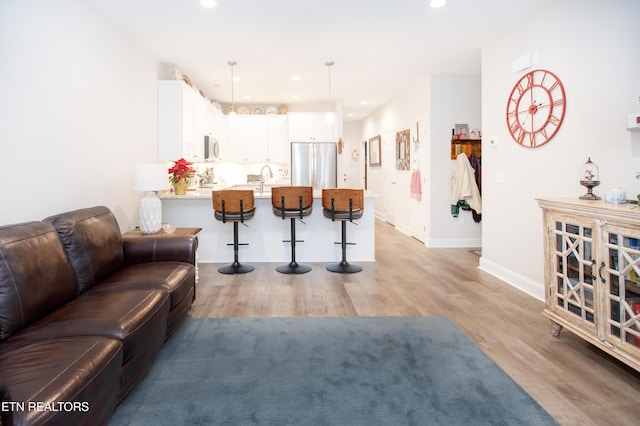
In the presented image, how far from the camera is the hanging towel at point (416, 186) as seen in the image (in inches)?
260

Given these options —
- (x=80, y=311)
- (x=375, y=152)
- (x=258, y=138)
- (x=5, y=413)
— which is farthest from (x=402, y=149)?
(x=5, y=413)

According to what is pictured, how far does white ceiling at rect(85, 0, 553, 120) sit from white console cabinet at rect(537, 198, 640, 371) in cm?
217

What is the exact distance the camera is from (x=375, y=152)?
382 inches

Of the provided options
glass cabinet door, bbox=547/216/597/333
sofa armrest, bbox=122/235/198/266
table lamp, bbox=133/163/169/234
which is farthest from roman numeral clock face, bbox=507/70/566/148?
table lamp, bbox=133/163/169/234

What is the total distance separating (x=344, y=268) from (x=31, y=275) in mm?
3241

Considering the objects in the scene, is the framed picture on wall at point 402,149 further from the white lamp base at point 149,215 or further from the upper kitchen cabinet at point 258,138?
the white lamp base at point 149,215

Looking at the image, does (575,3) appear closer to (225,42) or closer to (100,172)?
(225,42)

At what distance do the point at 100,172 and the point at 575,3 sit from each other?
440cm

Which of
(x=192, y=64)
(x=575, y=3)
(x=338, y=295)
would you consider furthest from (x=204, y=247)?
(x=575, y=3)

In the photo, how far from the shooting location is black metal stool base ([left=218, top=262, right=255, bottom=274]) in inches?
182

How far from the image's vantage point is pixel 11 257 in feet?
6.31

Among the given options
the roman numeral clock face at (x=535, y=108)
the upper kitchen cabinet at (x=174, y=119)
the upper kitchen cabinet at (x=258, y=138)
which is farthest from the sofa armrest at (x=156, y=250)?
the upper kitchen cabinet at (x=258, y=138)

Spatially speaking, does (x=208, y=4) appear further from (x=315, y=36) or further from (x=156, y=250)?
(x=156, y=250)

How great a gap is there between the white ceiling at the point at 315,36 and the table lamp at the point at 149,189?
1477 millimetres
